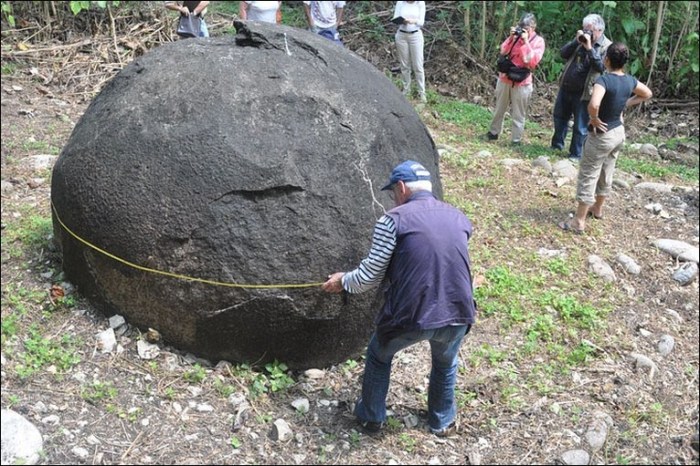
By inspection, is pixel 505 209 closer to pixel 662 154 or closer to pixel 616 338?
pixel 616 338

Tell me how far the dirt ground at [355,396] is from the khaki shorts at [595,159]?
2.62ft

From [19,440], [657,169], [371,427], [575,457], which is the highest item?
[19,440]

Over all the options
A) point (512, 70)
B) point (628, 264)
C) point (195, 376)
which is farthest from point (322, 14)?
point (195, 376)

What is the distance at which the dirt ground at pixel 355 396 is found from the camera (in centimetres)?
352

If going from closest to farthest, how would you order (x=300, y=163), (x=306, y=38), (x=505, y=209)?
(x=300, y=163)
(x=306, y=38)
(x=505, y=209)

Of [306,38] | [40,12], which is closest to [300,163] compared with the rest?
[306,38]

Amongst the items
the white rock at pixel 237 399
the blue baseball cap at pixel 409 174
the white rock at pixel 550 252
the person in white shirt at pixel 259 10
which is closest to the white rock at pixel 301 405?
the white rock at pixel 237 399

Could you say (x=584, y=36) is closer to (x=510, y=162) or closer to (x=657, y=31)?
(x=510, y=162)

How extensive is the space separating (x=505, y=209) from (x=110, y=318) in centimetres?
369

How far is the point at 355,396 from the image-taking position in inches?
157

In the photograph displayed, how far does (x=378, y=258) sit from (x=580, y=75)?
208 inches

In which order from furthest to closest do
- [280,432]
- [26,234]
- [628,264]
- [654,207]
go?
[654,207] → [628,264] → [26,234] → [280,432]

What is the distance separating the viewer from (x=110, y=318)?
4070mm

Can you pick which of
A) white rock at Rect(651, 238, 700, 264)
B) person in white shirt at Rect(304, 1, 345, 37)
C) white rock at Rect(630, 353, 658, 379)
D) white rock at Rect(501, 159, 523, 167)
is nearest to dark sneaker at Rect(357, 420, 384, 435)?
white rock at Rect(630, 353, 658, 379)
